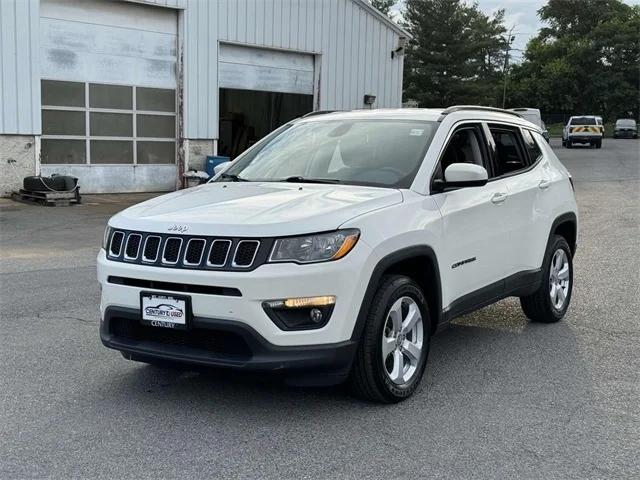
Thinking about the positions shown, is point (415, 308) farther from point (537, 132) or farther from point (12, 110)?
point (12, 110)

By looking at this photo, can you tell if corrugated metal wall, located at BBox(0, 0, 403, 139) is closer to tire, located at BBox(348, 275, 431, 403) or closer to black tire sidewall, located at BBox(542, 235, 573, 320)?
black tire sidewall, located at BBox(542, 235, 573, 320)

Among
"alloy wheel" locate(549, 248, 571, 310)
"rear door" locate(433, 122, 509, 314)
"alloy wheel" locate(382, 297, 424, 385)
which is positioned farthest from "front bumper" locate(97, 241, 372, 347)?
"alloy wheel" locate(549, 248, 571, 310)

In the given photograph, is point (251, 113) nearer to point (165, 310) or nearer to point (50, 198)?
point (50, 198)

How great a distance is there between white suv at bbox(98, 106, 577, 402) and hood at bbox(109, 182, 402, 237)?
0.04ft

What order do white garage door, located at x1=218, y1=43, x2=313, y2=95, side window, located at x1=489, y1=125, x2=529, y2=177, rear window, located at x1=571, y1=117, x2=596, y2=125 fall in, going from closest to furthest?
side window, located at x1=489, y1=125, x2=529, y2=177, white garage door, located at x1=218, y1=43, x2=313, y2=95, rear window, located at x1=571, y1=117, x2=596, y2=125

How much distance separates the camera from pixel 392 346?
453 cm

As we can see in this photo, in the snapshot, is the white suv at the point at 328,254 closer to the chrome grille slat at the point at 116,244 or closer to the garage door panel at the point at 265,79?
the chrome grille slat at the point at 116,244

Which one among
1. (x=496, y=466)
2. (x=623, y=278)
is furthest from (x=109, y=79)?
(x=496, y=466)

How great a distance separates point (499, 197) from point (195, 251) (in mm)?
2611

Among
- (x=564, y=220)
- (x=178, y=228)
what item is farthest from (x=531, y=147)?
(x=178, y=228)

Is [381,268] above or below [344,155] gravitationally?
below

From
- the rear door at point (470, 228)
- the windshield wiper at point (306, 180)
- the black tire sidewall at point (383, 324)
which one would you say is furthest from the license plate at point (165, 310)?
the rear door at point (470, 228)

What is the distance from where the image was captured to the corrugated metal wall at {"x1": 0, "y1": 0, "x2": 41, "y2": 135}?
15922 millimetres

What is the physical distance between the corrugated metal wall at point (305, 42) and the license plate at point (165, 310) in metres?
15.6
